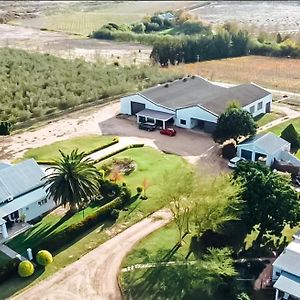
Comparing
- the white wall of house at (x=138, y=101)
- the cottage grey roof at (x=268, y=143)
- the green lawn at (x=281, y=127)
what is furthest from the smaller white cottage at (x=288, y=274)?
the white wall of house at (x=138, y=101)

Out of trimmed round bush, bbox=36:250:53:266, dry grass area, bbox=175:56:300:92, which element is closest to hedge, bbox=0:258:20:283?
trimmed round bush, bbox=36:250:53:266

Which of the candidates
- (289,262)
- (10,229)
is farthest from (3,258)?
(289,262)

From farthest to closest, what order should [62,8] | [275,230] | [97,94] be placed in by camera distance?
1. [62,8]
2. [97,94]
3. [275,230]

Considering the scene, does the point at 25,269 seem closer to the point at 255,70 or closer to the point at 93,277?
the point at 93,277

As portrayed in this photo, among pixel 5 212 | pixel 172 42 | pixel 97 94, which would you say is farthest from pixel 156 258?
pixel 172 42

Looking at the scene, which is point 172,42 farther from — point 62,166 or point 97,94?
point 62,166

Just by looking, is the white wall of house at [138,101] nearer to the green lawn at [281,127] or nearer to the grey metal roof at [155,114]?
the grey metal roof at [155,114]
